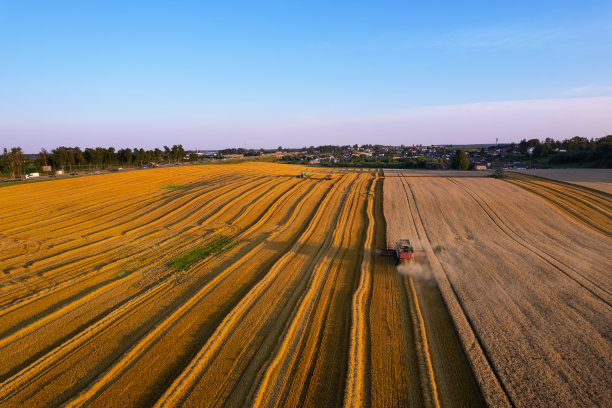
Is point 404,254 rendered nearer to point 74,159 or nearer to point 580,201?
point 580,201

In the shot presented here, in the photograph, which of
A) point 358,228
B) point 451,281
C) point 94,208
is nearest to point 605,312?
point 451,281

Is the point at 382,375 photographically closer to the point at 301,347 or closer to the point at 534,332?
the point at 301,347

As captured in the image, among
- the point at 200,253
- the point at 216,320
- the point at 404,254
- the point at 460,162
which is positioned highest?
the point at 460,162

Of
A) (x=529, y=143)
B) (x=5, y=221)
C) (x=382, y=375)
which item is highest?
(x=529, y=143)

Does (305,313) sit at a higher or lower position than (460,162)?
lower

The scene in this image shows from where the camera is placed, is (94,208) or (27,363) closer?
(27,363)

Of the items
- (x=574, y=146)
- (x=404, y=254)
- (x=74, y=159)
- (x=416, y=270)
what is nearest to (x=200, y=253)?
(x=404, y=254)

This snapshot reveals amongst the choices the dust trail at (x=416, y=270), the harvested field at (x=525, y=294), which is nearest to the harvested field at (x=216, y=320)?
the dust trail at (x=416, y=270)
